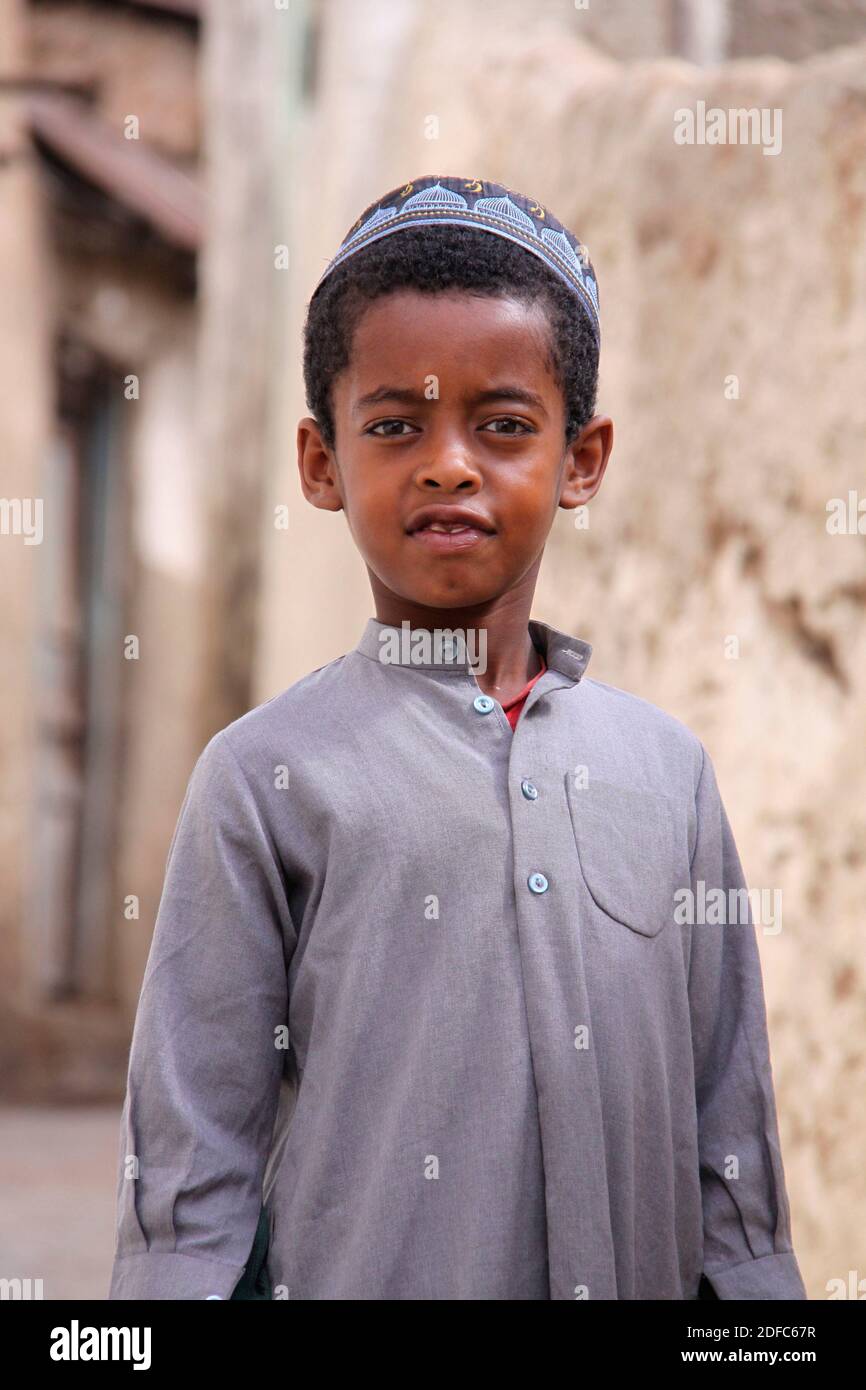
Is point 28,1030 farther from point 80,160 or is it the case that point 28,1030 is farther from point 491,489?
point 491,489

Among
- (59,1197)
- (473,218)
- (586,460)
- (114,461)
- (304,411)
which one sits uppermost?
(114,461)

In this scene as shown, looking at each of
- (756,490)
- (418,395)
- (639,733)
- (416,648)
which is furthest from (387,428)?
→ (756,490)

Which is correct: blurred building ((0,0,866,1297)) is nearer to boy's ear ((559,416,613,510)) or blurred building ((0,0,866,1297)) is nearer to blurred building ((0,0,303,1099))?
blurred building ((0,0,303,1099))

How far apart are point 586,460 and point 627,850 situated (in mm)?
342

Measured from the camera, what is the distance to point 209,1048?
1.31m

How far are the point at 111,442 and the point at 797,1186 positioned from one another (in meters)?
7.40

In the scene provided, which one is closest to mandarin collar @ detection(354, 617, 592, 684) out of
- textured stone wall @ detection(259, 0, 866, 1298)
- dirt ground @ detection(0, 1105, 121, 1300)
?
textured stone wall @ detection(259, 0, 866, 1298)

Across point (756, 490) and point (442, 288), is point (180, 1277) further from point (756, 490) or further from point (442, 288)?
point (756, 490)

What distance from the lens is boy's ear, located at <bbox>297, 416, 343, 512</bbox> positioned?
4.77ft

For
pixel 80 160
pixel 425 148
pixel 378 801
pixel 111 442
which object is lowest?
pixel 378 801

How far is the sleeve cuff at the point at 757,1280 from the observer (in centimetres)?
138

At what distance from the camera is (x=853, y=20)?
3779 millimetres

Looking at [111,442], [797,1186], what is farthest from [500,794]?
[111,442]

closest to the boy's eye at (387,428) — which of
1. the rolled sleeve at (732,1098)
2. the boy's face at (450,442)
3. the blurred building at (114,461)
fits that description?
the boy's face at (450,442)
